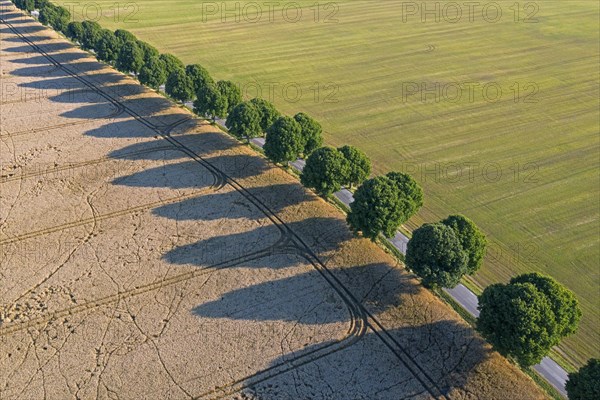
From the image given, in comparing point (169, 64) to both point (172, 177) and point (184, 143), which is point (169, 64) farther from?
point (172, 177)

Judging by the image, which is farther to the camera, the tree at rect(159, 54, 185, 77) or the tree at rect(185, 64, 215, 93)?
the tree at rect(159, 54, 185, 77)

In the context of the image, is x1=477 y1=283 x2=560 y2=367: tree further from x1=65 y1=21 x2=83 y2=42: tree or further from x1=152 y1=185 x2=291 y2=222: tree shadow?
x1=65 y1=21 x2=83 y2=42: tree

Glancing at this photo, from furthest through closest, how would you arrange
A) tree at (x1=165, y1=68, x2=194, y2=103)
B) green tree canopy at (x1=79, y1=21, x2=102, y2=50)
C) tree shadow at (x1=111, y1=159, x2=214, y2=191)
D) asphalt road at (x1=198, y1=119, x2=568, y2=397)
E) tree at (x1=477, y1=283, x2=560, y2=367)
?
green tree canopy at (x1=79, y1=21, x2=102, y2=50)
tree at (x1=165, y1=68, x2=194, y2=103)
tree shadow at (x1=111, y1=159, x2=214, y2=191)
asphalt road at (x1=198, y1=119, x2=568, y2=397)
tree at (x1=477, y1=283, x2=560, y2=367)

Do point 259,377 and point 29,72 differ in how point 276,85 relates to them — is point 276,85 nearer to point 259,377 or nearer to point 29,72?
point 29,72

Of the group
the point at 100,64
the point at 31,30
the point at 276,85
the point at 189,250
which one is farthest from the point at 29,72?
the point at 189,250

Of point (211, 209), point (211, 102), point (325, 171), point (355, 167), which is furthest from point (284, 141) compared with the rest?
point (211, 102)

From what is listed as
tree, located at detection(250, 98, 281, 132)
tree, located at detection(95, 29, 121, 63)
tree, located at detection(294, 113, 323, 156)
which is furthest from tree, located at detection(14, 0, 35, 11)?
tree, located at detection(294, 113, 323, 156)

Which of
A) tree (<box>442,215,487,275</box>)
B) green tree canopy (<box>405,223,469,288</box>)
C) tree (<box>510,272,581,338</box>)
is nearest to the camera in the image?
tree (<box>510,272,581,338</box>)
